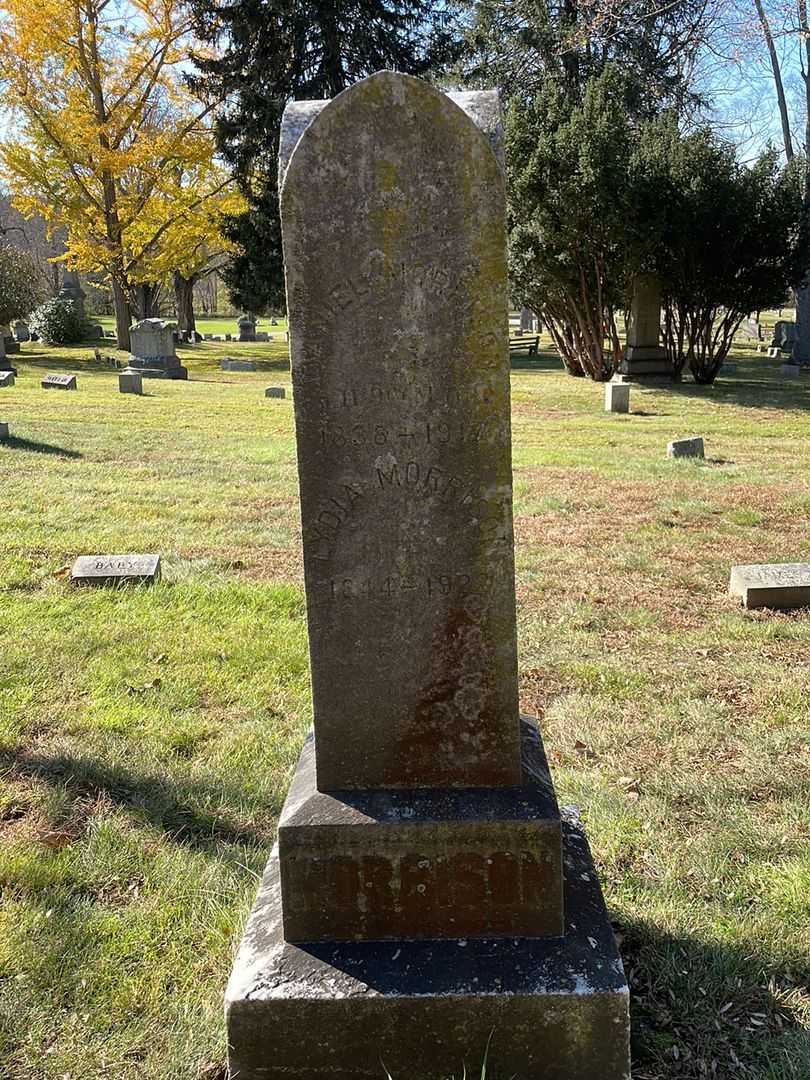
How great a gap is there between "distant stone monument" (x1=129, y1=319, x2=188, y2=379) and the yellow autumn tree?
5202 millimetres

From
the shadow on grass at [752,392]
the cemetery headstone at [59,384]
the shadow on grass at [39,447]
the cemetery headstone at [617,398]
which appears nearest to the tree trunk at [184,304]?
the cemetery headstone at [59,384]

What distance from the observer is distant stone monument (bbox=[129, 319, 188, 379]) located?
24.0 m

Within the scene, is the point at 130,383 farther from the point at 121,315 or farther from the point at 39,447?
the point at 121,315

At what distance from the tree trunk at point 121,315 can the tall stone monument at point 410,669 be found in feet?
98.6

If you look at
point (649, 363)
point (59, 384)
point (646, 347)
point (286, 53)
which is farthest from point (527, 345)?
point (59, 384)

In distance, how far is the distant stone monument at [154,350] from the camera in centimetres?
2397

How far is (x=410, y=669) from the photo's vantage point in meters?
2.42

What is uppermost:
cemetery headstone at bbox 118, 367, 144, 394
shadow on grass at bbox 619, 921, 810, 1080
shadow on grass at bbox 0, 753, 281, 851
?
cemetery headstone at bbox 118, 367, 144, 394

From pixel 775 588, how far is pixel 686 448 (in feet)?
19.2

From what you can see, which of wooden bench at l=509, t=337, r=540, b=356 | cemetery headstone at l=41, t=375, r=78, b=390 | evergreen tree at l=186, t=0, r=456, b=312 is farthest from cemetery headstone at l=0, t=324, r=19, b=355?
wooden bench at l=509, t=337, r=540, b=356

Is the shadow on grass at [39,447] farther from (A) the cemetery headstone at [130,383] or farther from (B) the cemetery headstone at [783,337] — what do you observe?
(B) the cemetery headstone at [783,337]

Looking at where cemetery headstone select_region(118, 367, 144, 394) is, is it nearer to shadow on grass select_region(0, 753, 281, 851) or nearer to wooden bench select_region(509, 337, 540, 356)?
wooden bench select_region(509, 337, 540, 356)

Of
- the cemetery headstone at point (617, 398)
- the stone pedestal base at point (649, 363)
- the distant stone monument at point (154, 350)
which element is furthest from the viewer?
the distant stone monument at point (154, 350)

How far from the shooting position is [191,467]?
10.9 metres
